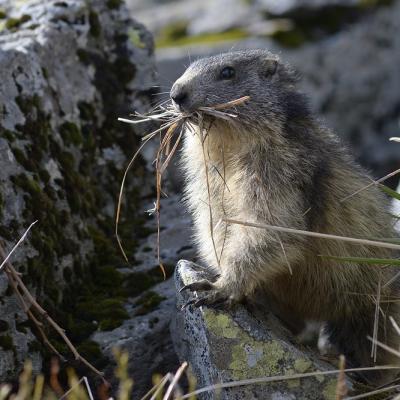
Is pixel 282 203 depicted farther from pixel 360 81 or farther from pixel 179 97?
→ pixel 360 81

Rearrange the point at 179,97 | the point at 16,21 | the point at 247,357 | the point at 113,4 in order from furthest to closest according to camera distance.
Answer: the point at 113,4 < the point at 16,21 < the point at 179,97 < the point at 247,357

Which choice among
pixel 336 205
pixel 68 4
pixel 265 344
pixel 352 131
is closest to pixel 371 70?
pixel 352 131

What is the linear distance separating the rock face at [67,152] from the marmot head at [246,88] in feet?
5.01

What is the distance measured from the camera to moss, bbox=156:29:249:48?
15.4 meters

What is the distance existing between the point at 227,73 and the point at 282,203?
3.98ft

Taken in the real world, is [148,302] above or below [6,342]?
below

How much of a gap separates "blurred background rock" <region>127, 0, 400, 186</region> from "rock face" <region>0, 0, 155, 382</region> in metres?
5.87

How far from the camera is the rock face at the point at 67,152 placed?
6738 millimetres

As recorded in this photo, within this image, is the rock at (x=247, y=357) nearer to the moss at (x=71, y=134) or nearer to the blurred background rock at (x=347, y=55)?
the moss at (x=71, y=134)

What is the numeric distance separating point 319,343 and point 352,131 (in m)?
8.16

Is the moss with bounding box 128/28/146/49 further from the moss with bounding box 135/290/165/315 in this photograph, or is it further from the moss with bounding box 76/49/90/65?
the moss with bounding box 135/290/165/315

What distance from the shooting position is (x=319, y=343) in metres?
7.45

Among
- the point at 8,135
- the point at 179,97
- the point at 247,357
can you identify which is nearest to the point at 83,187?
the point at 8,135

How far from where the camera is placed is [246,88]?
6.80 m
